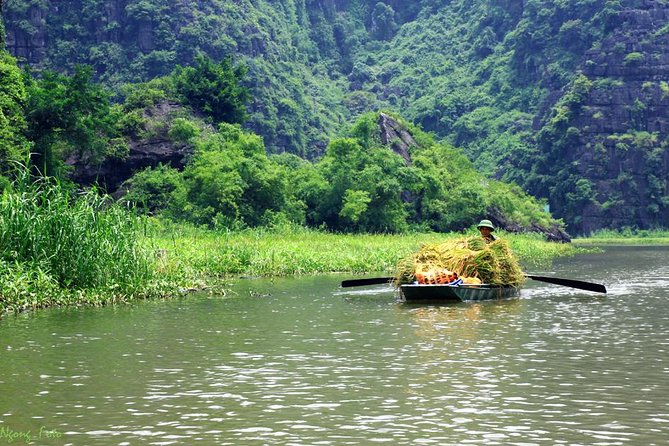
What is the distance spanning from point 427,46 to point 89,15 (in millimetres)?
59445

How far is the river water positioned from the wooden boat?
760 millimetres

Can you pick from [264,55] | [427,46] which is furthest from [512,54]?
[264,55]

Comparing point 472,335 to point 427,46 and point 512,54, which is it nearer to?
point 512,54

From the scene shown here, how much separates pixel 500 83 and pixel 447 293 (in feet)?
401

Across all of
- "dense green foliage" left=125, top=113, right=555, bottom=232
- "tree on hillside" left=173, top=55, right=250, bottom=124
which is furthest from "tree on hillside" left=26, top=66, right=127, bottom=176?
"tree on hillside" left=173, top=55, right=250, bottom=124

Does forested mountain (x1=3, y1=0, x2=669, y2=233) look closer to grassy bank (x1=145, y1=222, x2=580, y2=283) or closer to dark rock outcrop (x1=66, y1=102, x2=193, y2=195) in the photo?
dark rock outcrop (x1=66, y1=102, x2=193, y2=195)

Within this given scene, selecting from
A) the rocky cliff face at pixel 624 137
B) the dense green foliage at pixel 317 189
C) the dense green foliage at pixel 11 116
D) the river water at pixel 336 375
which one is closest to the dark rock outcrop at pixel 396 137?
the dense green foliage at pixel 317 189

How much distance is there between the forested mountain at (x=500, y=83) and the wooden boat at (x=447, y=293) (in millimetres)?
82759

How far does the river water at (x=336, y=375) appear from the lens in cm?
1080

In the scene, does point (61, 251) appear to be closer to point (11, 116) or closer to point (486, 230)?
point (486, 230)

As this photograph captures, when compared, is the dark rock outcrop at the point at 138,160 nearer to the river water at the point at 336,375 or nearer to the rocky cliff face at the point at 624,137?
the river water at the point at 336,375

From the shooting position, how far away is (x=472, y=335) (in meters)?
18.2

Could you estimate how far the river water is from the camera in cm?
1080

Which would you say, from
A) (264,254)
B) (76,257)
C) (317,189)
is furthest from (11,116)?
(76,257)
